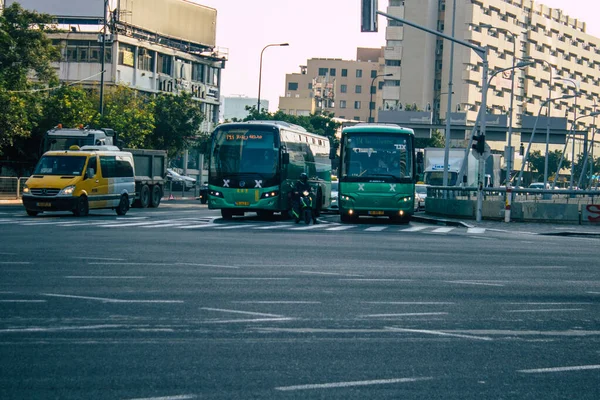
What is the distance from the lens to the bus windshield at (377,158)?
3388cm

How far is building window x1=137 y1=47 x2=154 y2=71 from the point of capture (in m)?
87.7

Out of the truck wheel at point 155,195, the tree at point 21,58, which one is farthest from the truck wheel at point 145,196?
the tree at point 21,58

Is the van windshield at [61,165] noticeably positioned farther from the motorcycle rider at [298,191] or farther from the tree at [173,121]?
the tree at [173,121]

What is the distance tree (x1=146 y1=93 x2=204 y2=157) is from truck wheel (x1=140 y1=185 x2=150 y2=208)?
2516 centimetres

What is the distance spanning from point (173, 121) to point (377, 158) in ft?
123

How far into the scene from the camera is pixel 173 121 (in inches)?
2741

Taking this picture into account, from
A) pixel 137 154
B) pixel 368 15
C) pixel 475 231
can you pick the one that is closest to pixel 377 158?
pixel 475 231

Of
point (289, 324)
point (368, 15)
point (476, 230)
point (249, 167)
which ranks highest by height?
point (368, 15)

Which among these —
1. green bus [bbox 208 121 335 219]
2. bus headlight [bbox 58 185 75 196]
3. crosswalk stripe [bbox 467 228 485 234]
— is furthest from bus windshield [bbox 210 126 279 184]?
crosswalk stripe [bbox 467 228 485 234]

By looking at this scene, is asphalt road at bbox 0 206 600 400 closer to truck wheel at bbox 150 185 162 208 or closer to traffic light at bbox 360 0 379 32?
traffic light at bbox 360 0 379 32

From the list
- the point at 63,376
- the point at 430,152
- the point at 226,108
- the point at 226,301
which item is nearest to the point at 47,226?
the point at 226,301

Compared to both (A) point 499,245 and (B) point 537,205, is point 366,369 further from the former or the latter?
(B) point 537,205

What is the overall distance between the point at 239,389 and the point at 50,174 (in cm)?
2657

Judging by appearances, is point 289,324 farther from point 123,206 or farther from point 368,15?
point 123,206
